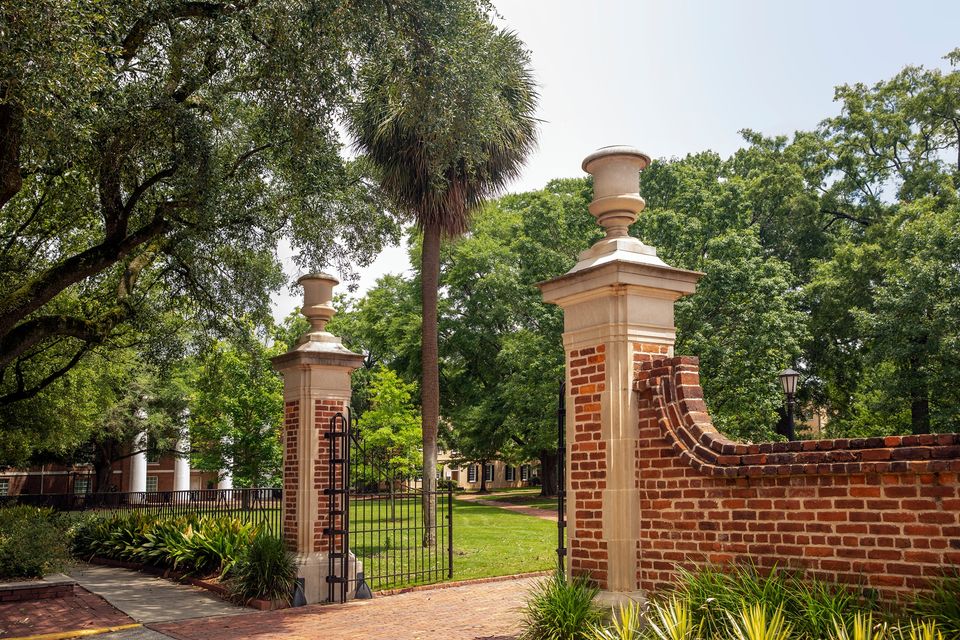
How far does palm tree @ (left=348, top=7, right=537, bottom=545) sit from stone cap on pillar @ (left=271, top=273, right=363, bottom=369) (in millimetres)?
2265

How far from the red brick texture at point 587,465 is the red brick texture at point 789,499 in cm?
35

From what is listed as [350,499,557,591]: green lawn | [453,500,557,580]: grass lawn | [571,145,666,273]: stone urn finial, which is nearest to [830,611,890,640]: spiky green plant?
[571,145,666,273]: stone urn finial

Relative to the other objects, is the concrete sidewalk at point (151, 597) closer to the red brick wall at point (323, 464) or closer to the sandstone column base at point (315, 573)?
the sandstone column base at point (315, 573)

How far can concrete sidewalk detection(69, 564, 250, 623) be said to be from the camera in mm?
10125

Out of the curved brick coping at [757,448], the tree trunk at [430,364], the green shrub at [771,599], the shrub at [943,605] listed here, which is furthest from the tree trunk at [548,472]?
the shrub at [943,605]

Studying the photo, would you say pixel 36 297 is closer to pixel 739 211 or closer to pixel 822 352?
pixel 739 211

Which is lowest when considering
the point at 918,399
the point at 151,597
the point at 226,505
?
the point at 151,597

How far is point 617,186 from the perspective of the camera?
6.89 metres

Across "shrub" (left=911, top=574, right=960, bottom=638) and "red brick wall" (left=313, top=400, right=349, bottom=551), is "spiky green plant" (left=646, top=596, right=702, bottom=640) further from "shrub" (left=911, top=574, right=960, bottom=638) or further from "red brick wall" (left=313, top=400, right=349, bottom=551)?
"red brick wall" (left=313, top=400, right=349, bottom=551)

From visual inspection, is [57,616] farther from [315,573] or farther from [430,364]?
[430,364]

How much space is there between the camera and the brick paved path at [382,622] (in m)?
8.53

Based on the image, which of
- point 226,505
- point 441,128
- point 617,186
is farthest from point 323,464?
point 617,186

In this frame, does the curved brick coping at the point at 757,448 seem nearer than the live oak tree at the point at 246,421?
Yes

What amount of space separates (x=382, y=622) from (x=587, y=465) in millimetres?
3991
